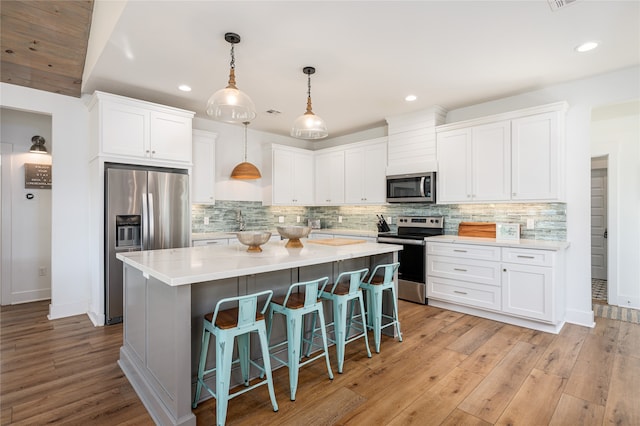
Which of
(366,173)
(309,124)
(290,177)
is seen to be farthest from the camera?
(290,177)

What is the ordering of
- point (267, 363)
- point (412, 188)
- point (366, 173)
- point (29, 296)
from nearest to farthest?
point (267, 363)
point (29, 296)
point (412, 188)
point (366, 173)

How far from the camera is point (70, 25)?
287cm

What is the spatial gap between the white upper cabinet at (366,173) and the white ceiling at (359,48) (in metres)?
1.13

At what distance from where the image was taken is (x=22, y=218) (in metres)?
4.25

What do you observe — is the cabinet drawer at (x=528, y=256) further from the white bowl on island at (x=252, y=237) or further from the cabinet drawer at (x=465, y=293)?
the white bowl on island at (x=252, y=237)

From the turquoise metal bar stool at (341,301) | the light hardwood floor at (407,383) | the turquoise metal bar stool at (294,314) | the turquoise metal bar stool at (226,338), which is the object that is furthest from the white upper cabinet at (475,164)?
the turquoise metal bar stool at (226,338)

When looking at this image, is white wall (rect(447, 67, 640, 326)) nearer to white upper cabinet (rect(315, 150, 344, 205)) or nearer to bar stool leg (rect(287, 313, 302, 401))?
white upper cabinet (rect(315, 150, 344, 205))

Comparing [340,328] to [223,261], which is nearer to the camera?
[223,261]

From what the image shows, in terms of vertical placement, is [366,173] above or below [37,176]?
above

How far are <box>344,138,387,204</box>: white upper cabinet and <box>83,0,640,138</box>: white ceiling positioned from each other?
1128 mm

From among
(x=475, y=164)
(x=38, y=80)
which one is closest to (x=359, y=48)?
(x=475, y=164)

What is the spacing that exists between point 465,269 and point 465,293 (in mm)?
282

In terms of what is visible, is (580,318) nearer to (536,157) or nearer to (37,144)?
(536,157)

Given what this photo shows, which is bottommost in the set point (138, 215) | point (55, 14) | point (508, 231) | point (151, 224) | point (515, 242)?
point (515, 242)
